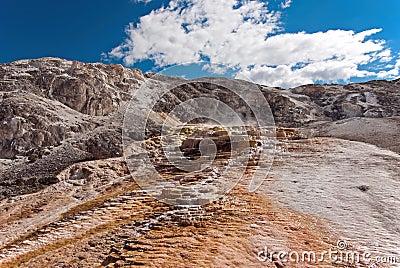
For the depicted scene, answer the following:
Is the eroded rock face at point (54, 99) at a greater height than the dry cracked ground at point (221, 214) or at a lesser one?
greater

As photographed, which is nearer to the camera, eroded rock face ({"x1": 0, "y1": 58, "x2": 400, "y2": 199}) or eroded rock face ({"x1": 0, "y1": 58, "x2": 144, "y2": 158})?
eroded rock face ({"x1": 0, "y1": 58, "x2": 400, "y2": 199})

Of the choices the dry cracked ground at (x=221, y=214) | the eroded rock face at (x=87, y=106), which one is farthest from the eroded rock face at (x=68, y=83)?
the dry cracked ground at (x=221, y=214)

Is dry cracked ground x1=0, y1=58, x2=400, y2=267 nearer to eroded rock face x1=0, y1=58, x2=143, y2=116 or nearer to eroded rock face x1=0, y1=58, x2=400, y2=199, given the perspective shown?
eroded rock face x1=0, y1=58, x2=400, y2=199

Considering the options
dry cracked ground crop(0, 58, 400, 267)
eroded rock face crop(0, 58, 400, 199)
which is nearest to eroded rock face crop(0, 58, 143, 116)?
eroded rock face crop(0, 58, 400, 199)

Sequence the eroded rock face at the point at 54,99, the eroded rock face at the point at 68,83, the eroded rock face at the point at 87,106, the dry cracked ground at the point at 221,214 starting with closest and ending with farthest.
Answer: the dry cracked ground at the point at 221,214
the eroded rock face at the point at 87,106
the eroded rock face at the point at 54,99
the eroded rock face at the point at 68,83

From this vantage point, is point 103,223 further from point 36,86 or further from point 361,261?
point 36,86

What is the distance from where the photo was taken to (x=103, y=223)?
1077 centimetres

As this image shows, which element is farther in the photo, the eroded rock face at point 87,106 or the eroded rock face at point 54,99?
the eroded rock face at point 54,99

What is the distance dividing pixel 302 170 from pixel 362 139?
1419cm

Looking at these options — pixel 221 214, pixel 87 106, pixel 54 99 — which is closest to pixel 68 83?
pixel 54 99

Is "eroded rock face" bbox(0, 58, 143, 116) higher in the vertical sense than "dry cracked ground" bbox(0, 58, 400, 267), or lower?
higher

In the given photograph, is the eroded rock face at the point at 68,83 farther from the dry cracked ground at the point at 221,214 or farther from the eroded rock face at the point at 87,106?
the dry cracked ground at the point at 221,214

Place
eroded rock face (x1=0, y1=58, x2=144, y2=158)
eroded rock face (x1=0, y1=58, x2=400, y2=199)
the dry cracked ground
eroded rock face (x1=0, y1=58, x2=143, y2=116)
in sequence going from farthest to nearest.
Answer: eroded rock face (x1=0, y1=58, x2=143, y2=116) < eroded rock face (x1=0, y1=58, x2=144, y2=158) < eroded rock face (x1=0, y1=58, x2=400, y2=199) < the dry cracked ground

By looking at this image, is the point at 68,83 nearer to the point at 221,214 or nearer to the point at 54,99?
the point at 54,99
